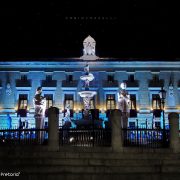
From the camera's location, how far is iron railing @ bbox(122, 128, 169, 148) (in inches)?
736

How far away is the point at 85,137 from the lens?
1866 centimetres

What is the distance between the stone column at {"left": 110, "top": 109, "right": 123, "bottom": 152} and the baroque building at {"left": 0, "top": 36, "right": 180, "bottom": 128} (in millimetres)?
39484

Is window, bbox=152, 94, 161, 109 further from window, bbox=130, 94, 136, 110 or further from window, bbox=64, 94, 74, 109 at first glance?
window, bbox=64, 94, 74, 109

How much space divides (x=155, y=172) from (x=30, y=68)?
44.9 meters

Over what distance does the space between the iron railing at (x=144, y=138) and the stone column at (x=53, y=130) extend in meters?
3.47

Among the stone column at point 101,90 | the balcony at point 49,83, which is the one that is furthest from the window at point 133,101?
the balcony at point 49,83

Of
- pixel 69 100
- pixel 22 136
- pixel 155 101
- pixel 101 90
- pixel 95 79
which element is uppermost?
pixel 95 79

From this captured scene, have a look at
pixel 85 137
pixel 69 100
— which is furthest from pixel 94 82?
pixel 85 137

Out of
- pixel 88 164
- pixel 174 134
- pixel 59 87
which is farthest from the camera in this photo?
pixel 59 87

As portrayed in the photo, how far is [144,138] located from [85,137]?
9.96 feet

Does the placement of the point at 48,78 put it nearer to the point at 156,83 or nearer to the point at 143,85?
the point at 143,85

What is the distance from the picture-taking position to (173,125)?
62.1 feet

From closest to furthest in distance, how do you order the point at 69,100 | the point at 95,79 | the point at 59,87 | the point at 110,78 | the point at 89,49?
the point at 95,79
the point at 69,100
the point at 59,87
the point at 110,78
the point at 89,49

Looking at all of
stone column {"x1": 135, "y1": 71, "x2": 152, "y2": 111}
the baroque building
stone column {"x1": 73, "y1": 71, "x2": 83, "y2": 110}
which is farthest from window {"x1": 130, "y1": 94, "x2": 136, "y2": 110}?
stone column {"x1": 73, "y1": 71, "x2": 83, "y2": 110}
